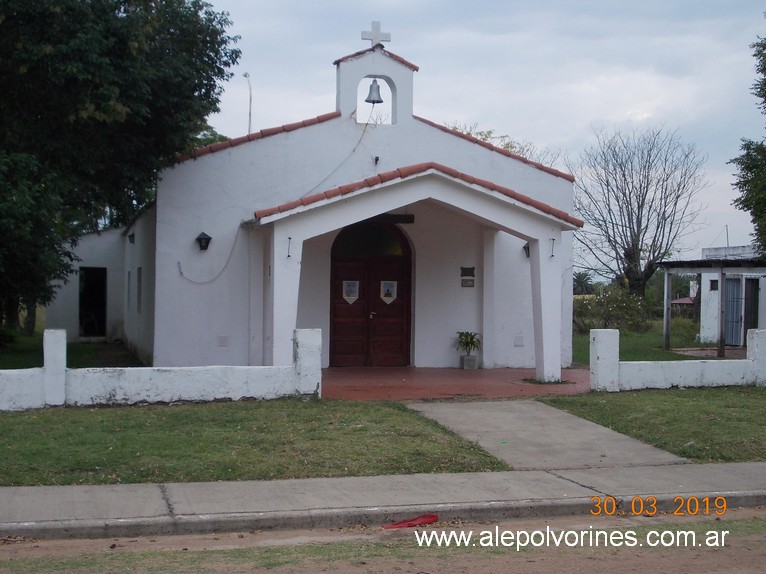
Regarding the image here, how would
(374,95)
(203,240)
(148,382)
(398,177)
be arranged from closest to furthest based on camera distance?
1. (148,382)
2. (398,177)
3. (203,240)
4. (374,95)

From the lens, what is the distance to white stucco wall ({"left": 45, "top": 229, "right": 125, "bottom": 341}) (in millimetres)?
26094

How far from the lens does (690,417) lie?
11.7m

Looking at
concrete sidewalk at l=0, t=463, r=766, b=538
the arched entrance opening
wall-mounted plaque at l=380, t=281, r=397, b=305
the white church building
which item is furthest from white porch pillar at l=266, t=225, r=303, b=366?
concrete sidewalk at l=0, t=463, r=766, b=538

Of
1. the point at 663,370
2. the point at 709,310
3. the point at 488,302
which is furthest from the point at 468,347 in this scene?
the point at 709,310

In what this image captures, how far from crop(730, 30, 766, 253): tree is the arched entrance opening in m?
7.17

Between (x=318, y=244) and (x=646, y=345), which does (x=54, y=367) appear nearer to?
(x=318, y=244)

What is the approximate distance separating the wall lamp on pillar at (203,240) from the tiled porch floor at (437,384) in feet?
10.2

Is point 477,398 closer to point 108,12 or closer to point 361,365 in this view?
point 361,365

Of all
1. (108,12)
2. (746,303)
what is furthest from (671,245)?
(108,12)

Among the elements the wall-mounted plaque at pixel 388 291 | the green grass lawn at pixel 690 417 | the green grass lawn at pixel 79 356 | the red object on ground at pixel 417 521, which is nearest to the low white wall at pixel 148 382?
the green grass lawn at pixel 690 417

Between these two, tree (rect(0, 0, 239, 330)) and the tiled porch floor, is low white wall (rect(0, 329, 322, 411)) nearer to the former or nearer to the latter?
the tiled porch floor

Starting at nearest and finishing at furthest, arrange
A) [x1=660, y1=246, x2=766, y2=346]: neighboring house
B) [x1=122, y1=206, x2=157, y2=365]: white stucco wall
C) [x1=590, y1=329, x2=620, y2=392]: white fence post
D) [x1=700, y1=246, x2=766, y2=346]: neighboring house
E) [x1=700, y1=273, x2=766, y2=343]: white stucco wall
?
[x1=590, y1=329, x2=620, y2=392]: white fence post, [x1=122, y1=206, x2=157, y2=365]: white stucco wall, [x1=660, y1=246, x2=766, y2=346]: neighboring house, [x1=700, y1=246, x2=766, y2=346]: neighboring house, [x1=700, y1=273, x2=766, y2=343]: white stucco wall

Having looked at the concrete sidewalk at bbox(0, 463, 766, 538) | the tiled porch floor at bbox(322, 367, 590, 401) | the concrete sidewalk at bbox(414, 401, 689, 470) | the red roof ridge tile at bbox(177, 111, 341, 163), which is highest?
the red roof ridge tile at bbox(177, 111, 341, 163)

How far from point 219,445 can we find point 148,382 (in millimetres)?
2521
